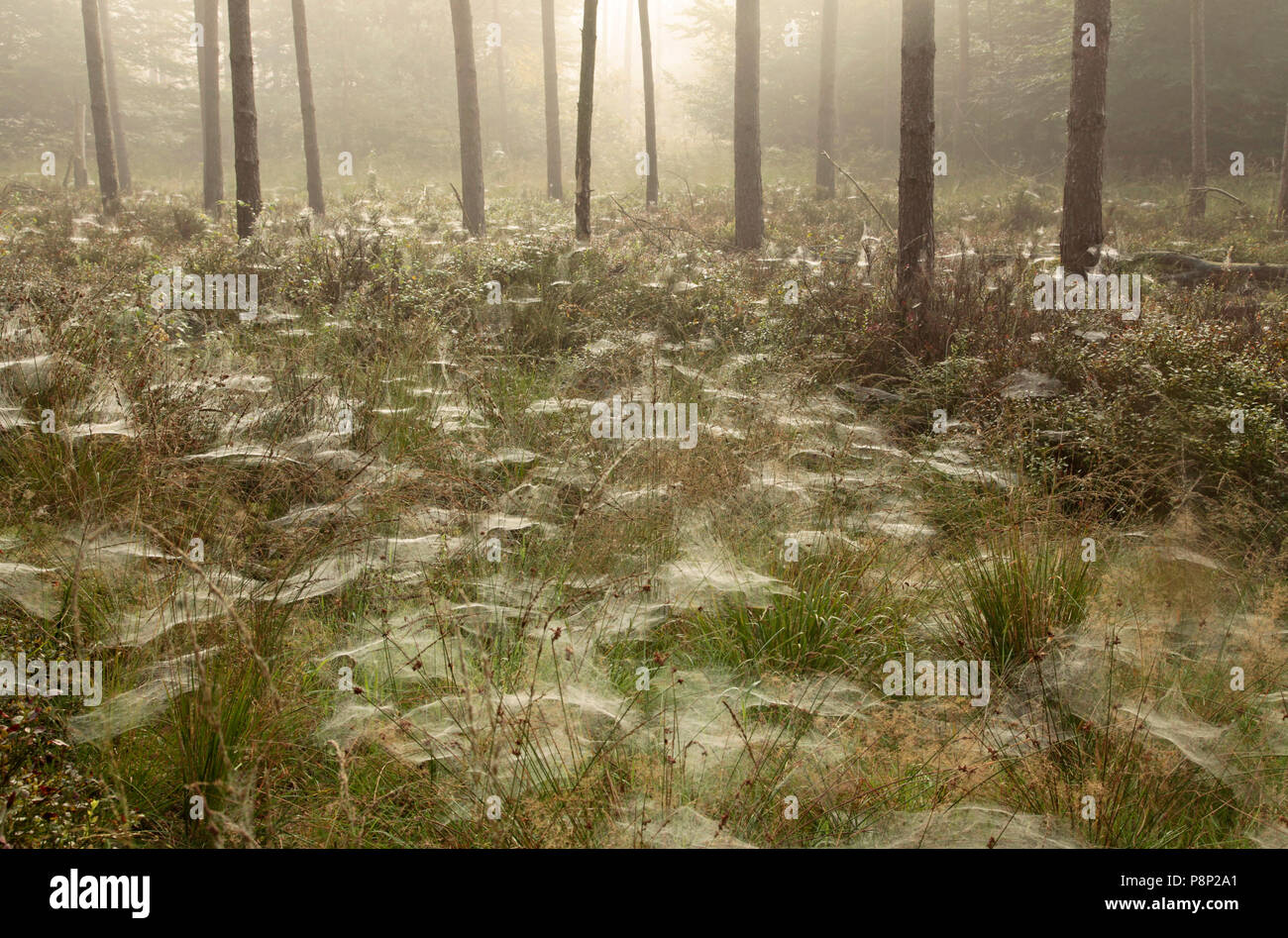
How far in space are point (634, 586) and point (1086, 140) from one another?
903 centimetres

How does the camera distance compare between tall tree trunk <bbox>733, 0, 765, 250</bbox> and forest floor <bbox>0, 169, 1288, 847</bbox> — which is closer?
forest floor <bbox>0, 169, 1288, 847</bbox>

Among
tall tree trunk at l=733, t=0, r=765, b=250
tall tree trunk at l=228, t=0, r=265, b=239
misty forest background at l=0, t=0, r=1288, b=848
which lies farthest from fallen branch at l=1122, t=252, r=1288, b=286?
tall tree trunk at l=228, t=0, r=265, b=239

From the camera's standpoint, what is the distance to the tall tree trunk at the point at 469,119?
15742 mm

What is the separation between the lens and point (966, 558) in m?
3.94

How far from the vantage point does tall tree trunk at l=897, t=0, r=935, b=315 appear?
9008 mm

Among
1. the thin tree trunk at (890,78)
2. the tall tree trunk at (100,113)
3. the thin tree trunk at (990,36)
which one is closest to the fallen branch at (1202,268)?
the tall tree trunk at (100,113)

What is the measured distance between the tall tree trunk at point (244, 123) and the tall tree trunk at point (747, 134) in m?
7.55

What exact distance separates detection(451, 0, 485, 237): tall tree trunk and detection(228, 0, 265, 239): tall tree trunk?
430 centimetres

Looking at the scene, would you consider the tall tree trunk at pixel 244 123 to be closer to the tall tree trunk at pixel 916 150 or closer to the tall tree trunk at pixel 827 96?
the tall tree trunk at pixel 916 150

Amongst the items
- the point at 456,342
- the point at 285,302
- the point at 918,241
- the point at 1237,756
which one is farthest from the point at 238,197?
the point at 1237,756

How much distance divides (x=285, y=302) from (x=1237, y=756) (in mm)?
8382

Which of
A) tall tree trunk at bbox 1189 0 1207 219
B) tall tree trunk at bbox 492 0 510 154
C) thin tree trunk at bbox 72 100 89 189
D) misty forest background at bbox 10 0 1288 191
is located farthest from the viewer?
tall tree trunk at bbox 492 0 510 154

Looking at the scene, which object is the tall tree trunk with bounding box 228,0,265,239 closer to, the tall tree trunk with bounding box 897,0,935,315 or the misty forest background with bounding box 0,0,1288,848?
the misty forest background with bounding box 0,0,1288,848
